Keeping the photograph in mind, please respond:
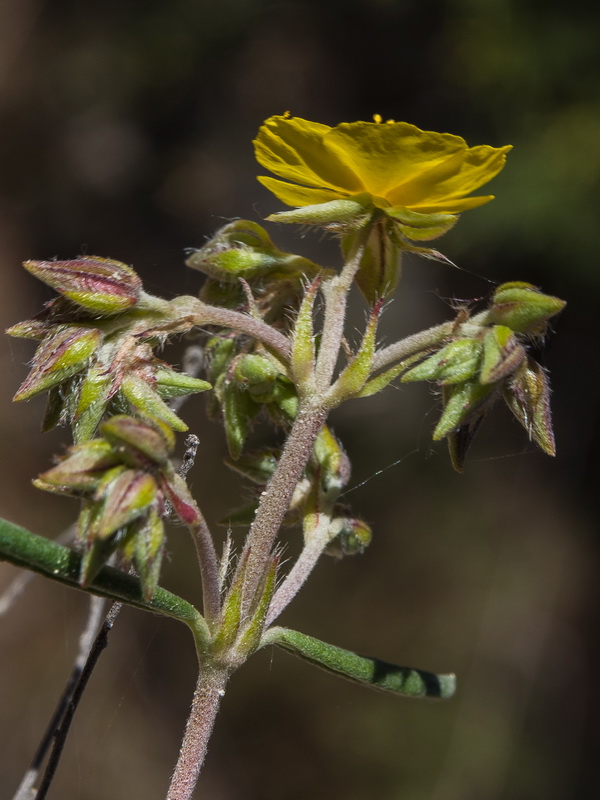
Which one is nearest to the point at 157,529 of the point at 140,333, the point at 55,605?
the point at 140,333

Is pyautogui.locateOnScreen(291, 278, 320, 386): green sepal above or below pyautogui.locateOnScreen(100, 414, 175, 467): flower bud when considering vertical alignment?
above

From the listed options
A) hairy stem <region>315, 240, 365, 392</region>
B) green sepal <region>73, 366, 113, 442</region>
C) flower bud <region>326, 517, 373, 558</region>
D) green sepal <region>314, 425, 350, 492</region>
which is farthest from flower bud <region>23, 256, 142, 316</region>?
flower bud <region>326, 517, 373, 558</region>

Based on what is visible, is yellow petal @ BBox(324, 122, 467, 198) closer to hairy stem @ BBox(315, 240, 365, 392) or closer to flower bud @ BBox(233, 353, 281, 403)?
hairy stem @ BBox(315, 240, 365, 392)

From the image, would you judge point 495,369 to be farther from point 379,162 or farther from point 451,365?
point 379,162

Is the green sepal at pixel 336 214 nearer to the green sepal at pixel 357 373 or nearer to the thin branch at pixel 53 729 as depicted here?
the green sepal at pixel 357 373

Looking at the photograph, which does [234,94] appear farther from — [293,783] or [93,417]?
[93,417]

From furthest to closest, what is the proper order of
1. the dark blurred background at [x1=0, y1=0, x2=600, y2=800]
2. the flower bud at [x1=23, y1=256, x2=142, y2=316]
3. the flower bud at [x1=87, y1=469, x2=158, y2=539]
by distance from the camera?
the dark blurred background at [x1=0, y1=0, x2=600, y2=800] < the flower bud at [x1=23, y1=256, x2=142, y2=316] < the flower bud at [x1=87, y1=469, x2=158, y2=539]
